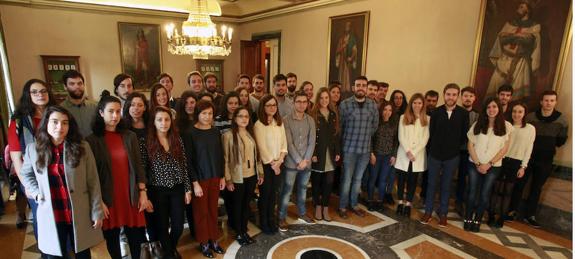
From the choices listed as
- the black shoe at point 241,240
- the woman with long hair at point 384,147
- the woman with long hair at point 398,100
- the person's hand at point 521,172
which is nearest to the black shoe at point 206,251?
the black shoe at point 241,240

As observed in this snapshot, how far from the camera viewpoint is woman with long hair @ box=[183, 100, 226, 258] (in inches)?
93.7

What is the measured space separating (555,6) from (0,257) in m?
5.72

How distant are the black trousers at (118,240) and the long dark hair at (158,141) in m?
0.60

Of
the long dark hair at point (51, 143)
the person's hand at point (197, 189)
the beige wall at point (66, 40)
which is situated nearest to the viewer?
the long dark hair at point (51, 143)

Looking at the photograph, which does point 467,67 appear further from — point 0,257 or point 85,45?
point 85,45

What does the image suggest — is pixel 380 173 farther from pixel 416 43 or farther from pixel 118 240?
pixel 118 240

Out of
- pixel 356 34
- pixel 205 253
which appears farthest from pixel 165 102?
pixel 356 34

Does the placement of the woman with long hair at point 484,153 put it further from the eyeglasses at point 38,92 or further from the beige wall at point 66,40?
the beige wall at point 66,40

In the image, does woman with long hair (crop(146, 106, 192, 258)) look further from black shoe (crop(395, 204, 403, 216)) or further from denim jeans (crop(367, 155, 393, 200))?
black shoe (crop(395, 204, 403, 216))

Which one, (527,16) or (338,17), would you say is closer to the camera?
(527,16)

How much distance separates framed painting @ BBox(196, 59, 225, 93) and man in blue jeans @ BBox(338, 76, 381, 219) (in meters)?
4.71

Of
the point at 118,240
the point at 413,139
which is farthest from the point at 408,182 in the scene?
the point at 118,240

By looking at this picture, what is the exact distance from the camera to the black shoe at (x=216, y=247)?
273cm

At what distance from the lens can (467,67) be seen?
3875mm
